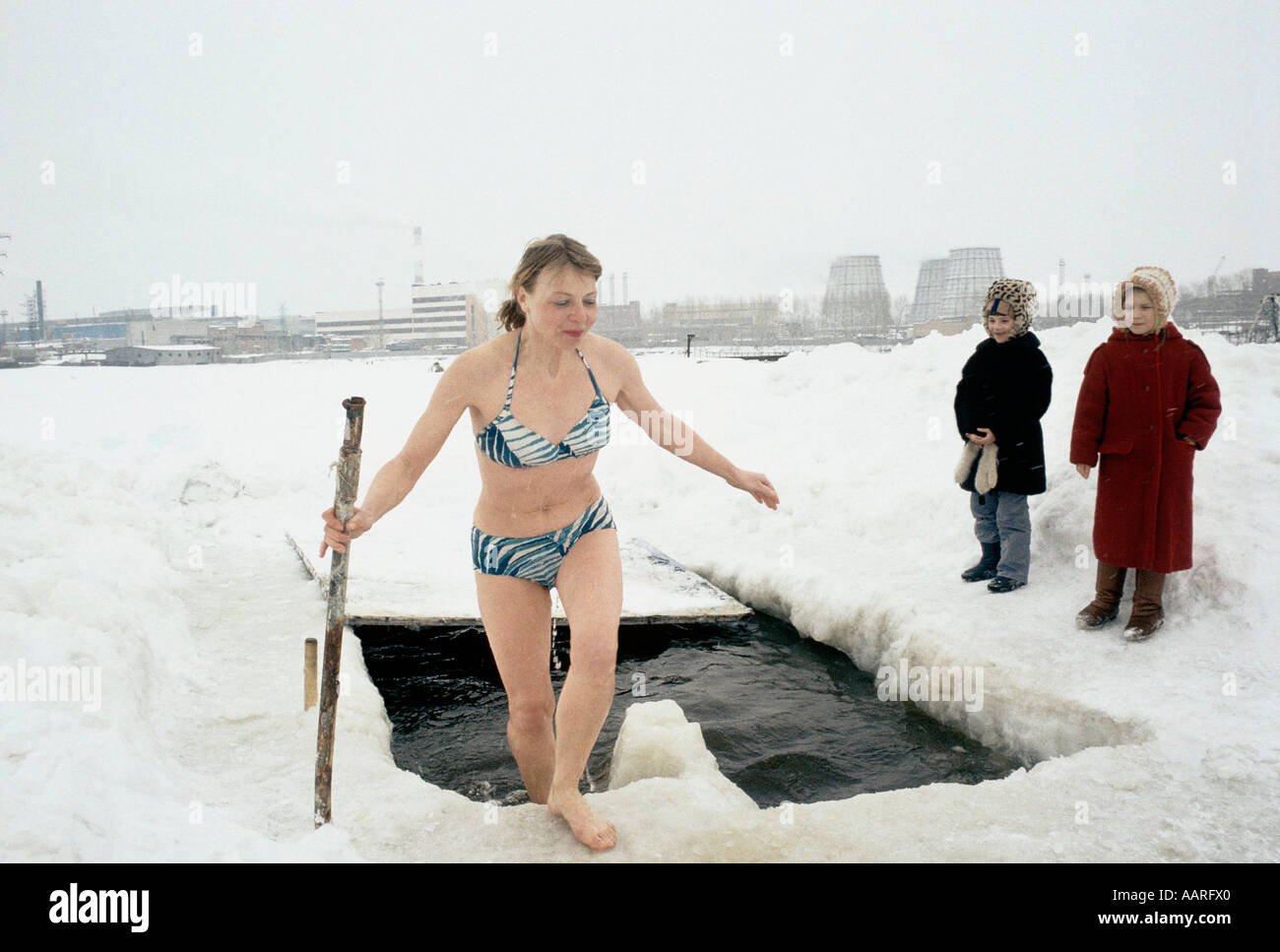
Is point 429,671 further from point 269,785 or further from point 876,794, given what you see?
point 876,794

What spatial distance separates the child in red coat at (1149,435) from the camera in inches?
188

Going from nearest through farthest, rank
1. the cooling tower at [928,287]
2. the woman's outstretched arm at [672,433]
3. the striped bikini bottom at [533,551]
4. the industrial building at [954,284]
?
the striped bikini bottom at [533,551] → the woman's outstretched arm at [672,433] → the industrial building at [954,284] → the cooling tower at [928,287]

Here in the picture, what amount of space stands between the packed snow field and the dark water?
238 millimetres

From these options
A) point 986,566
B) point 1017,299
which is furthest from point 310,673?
point 1017,299

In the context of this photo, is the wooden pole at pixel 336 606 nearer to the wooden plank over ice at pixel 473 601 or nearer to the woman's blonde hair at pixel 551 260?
the woman's blonde hair at pixel 551 260

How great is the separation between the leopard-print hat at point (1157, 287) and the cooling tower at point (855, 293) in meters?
88.5

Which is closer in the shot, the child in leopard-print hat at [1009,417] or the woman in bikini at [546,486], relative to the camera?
the woman in bikini at [546,486]

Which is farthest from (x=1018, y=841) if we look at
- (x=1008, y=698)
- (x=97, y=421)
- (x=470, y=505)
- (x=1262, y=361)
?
(x=97, y=421)

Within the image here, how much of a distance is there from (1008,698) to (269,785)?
3742mm

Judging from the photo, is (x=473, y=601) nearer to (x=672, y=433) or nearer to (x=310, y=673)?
(x=310, y=673)

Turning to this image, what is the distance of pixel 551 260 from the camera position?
289 centimetres

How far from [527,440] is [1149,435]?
12.6 ft

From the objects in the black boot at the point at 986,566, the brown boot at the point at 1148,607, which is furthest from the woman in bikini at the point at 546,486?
the black boot at the point at 986,566

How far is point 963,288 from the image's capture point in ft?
284
